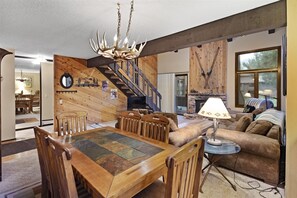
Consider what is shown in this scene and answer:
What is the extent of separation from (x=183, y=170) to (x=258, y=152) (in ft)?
6.48

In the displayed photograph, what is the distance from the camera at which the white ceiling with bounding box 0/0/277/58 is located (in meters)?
2.13

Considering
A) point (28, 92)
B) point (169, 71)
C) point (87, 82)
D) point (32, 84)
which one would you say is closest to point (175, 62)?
point (169, 71)

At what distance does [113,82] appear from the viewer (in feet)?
23.3

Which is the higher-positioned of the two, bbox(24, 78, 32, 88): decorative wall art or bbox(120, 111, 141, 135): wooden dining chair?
bbox(24, 78, 32, 88): decorative wall art

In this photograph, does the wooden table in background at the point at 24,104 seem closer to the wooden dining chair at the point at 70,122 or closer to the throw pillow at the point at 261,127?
the wooden dining chair at the point at 70,122

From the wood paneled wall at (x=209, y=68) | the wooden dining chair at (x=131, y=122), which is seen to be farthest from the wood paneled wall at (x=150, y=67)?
the wooden dining chair at (x=131, y=122)

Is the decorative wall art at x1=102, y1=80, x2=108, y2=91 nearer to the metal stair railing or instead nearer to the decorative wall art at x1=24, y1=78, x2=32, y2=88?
the metal stair railing

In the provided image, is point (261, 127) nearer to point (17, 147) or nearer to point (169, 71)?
point (17, 147)

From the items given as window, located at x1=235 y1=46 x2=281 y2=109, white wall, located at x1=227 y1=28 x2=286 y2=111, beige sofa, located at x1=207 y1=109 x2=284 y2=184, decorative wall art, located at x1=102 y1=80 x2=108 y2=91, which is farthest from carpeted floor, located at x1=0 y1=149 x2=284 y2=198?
white wall, located at x1=227 y1=28 x2=286 y2=111

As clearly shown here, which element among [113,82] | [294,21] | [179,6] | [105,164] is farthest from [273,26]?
[113,82]

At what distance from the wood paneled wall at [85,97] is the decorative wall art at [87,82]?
11 cm

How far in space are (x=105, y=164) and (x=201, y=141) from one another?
2.66 feet

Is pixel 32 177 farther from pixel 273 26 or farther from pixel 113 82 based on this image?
pixel 113 82

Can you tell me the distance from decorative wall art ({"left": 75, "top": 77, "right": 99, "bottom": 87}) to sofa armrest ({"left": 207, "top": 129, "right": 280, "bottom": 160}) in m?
5.11
